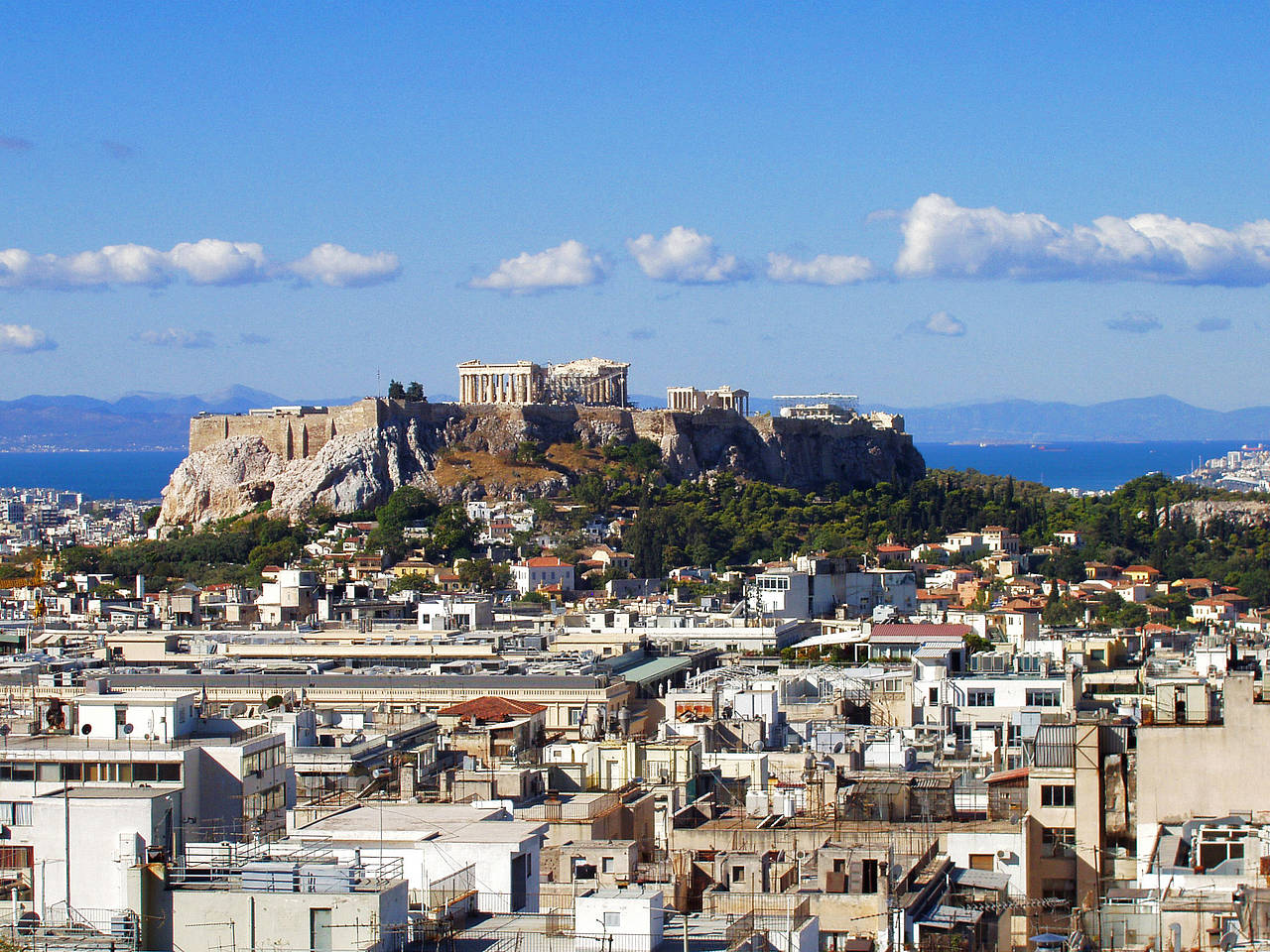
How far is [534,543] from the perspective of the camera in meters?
108

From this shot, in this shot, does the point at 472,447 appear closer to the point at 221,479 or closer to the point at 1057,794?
the point at 221,479

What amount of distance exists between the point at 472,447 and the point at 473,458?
1.21 meters

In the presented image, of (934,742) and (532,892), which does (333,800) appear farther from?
(934,742)

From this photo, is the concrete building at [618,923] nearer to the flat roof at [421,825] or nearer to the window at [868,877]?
the flat roof at [421,825]

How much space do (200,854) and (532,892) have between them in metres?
3.32

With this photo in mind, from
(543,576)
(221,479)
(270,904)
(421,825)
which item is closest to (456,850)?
(421,825)

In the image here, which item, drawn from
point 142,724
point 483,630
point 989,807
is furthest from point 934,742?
point 483,630

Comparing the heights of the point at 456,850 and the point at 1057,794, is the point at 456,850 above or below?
above

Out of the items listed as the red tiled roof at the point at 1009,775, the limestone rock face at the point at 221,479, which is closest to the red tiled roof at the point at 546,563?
the limestone rock face at the point at 221,479

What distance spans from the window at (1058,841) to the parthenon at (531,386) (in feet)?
351

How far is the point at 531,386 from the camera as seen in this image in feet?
438

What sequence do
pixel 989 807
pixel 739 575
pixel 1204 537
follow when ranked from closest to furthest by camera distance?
pixel 989 807 → pixel 739 575 → pixel 1204 537

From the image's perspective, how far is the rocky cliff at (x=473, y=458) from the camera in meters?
116

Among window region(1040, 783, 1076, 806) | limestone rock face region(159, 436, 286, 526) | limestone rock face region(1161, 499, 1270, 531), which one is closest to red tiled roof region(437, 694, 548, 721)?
window region(1040, 783, 1076, 806)
